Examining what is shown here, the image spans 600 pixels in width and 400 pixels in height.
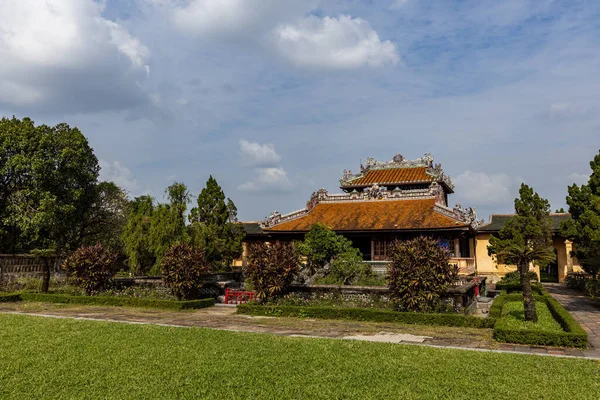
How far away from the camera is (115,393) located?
684cm

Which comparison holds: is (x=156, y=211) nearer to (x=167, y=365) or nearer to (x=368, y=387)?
(x=167, y=365)

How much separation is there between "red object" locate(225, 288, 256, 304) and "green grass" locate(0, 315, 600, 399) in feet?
26.2

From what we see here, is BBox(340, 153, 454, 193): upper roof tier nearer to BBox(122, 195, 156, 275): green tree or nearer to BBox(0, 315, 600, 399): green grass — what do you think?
BBox(122, 195, 156, 275): green tree

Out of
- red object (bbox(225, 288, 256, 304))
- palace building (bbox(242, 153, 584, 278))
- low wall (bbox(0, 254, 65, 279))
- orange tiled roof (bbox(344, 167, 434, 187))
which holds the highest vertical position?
orange tiled roof (bbox(344, 167, 434, 187))

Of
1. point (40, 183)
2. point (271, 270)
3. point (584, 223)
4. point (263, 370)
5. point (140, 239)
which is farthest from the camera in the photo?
point (40, 183)

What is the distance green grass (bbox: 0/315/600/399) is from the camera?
274 inches

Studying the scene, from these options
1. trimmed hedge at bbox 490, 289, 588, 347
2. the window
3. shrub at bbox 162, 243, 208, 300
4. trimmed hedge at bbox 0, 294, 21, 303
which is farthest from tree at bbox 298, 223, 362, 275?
trimmed hedge at bbox 0, 294, 21, 303

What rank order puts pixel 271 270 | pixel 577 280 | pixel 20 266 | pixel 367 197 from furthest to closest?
pixel 367 197 → pixel 577 280 → pixel 20 266 → pixel 271 270

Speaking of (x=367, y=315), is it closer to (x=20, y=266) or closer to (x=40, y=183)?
(x=20, y=266)

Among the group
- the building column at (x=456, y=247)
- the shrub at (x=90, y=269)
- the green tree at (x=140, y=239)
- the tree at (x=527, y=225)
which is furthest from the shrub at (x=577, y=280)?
the shrub at (x=90, y=269)

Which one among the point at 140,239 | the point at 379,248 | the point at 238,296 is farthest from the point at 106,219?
the point at 379,248

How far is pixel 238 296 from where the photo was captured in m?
19.6

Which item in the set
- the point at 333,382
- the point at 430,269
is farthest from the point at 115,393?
the point at 430,269

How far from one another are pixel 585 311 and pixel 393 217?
11624mm
